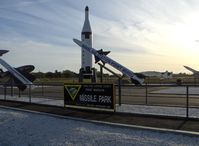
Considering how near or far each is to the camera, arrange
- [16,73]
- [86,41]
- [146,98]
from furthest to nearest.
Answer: [16,73]
[86,41]
[146,98]

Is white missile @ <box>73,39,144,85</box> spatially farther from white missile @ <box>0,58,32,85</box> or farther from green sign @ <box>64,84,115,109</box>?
green sign @ <box>64,84,115,109</box>

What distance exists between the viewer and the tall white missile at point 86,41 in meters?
35.5

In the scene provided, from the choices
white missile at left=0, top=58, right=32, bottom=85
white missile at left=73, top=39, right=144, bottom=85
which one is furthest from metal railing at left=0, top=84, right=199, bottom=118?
white missile at left=0, top=58, right=32, bottom=85

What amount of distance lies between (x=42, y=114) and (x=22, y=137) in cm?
488

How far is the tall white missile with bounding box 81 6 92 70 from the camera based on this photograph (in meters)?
35.5

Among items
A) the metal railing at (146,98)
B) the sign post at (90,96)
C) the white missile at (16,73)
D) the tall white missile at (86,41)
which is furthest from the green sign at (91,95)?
the white missile at (16,73)

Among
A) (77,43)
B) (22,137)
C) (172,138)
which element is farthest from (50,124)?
(77,43)

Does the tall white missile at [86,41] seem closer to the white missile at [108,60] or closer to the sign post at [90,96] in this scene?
the white missile at [108,60]

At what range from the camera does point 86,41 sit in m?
35.5

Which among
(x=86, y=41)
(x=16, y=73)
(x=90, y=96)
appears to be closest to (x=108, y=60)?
(x=86, y=41)

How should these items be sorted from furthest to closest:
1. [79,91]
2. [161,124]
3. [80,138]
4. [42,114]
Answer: [79,91]
[42,114]
[161,124]
[80,138]

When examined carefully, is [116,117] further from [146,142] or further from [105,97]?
[146,142]

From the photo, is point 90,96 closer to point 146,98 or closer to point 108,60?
point 146,98

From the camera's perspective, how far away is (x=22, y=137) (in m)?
10.1
